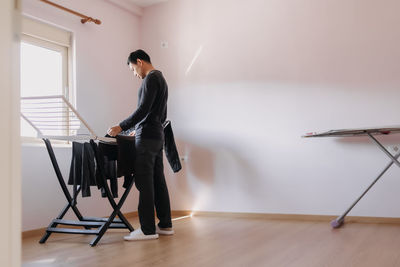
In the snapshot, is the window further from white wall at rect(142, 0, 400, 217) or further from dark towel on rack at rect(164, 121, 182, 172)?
white wall at rect(142, 0, 400, 217)

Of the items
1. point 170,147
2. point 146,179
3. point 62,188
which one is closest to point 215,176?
point 170,147

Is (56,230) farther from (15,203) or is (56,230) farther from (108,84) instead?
(15,203)

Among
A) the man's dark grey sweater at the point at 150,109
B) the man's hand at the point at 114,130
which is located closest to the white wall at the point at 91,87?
the man's hand at the point at 114,130

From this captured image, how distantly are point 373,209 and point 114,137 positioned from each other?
7.22ft

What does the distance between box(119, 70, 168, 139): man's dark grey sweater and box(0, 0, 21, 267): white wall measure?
2.18 m

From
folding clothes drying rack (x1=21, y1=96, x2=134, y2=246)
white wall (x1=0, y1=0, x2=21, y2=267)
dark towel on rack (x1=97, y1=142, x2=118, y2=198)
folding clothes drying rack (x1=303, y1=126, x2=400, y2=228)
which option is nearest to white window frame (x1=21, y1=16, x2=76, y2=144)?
folding clothes drying rack (x1=21, y1=96, x2=134, y2=246)

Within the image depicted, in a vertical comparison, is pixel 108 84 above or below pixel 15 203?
above

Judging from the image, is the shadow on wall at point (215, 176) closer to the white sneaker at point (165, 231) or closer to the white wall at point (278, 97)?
the white wall at point (278, 97)

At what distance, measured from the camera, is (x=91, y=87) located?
4355mm

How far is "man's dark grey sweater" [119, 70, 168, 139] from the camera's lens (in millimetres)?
3283

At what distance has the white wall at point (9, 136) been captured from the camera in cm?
103

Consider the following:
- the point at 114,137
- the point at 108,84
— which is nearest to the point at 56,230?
the point at 114,137

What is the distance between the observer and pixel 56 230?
3.28m

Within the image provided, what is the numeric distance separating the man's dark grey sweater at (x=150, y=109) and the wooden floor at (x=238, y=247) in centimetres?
77
